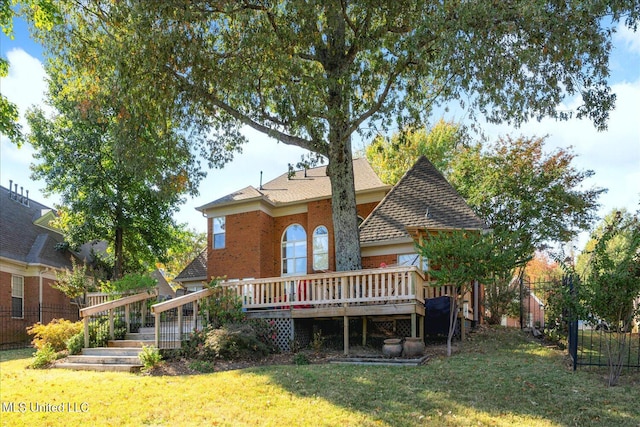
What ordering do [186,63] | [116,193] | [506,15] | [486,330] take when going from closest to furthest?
[506,15] < [186,63] < [486,330] < [116,193]

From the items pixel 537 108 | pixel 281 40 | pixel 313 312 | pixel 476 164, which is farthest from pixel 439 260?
pixel 476 164

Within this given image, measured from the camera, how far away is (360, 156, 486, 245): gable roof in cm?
1504

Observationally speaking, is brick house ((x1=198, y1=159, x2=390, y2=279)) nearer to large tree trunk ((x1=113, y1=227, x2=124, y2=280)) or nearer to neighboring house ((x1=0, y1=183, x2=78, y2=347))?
large tree trunk ((x1=113, y1=227, x2=124, y2=280))

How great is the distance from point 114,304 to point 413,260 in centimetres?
903

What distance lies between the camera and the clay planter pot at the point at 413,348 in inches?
426

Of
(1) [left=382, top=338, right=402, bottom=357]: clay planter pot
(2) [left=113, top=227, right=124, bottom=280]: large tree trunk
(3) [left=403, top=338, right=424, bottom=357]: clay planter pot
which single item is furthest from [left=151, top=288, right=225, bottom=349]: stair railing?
(2) [left=113, top=227, right=124, bottom=280]: large tree trunk

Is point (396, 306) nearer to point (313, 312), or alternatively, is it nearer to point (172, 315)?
point (313, 312)

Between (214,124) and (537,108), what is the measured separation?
33.1 feet

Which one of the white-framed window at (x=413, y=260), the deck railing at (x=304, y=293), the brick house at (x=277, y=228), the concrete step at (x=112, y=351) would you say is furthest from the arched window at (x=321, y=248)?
the concrete step at (x=112, y=351)

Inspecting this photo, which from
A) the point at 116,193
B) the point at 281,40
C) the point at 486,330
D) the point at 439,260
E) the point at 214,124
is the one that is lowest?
the point at 486,330

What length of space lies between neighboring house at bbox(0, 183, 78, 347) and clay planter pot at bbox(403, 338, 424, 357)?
16520 millimetres

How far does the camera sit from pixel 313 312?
12.6 metres

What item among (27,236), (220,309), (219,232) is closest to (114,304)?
(220,309)

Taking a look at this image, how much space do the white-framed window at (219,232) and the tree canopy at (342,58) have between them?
715 cm
